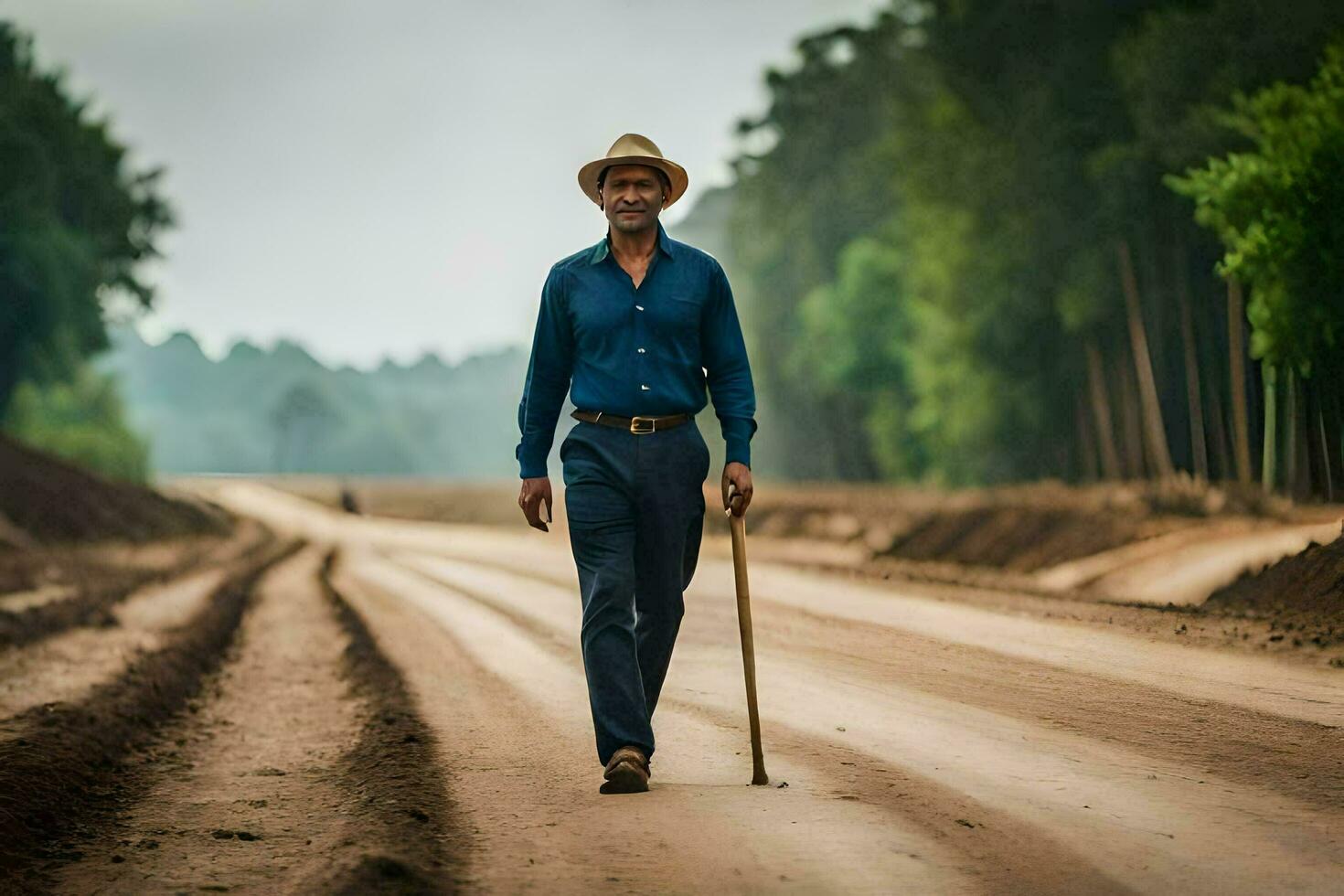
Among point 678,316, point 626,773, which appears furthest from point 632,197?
point 626,773

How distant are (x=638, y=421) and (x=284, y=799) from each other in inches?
77.8

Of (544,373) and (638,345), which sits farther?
(544,373)

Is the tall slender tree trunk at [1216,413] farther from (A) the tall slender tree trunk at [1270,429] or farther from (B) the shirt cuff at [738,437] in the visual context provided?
(B) the shirt cuff at [738,437]

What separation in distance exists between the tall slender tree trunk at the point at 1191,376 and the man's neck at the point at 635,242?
28.3 ft

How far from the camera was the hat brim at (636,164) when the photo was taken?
4.79 metres

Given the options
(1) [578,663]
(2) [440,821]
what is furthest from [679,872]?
(1) [578,663]

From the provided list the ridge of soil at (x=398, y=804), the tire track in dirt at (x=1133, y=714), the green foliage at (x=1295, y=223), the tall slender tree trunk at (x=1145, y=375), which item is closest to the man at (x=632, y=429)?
the ridge of soil at (x=398, y=804)

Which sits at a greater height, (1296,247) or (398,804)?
(1296,247)

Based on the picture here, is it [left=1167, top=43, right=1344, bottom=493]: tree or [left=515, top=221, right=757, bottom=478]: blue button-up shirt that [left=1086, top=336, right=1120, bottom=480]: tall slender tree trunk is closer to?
[left=1167, top=43, right=1344, bottom=493]: tree

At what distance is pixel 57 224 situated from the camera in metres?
32.4

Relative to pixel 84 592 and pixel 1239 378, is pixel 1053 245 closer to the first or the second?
pixel 1239 378

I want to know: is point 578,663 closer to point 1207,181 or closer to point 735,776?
point 735,776

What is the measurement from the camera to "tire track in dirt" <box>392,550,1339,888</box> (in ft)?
12.9

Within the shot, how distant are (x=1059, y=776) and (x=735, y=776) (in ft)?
3.73
